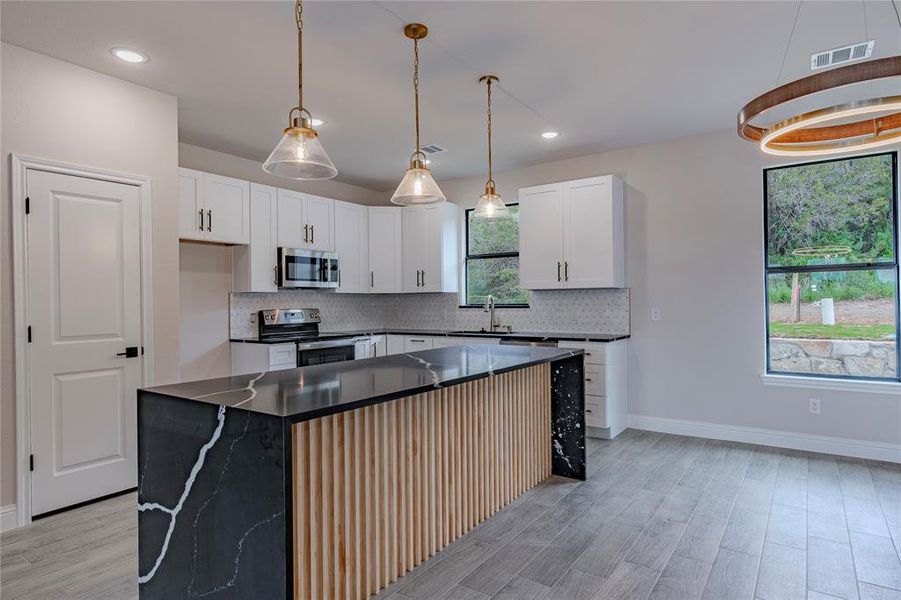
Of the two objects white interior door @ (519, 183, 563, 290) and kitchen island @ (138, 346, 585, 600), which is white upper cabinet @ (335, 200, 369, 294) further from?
kitchen island @ (138, 346, 585, 600)

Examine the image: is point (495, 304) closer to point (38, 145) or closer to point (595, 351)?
point (595, 351)

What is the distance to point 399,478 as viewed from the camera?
7.64ft

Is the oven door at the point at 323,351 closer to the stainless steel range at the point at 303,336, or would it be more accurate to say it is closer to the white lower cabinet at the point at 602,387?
the stainless steel range at the point at 303,336

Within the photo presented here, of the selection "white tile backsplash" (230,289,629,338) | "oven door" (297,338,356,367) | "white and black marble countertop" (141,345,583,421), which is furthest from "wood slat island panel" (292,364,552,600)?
"oven door" (297,338,356,367)

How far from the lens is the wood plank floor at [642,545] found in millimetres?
2209

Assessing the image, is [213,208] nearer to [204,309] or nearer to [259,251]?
[259,251]

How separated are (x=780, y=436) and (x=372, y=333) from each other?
4.01 meters

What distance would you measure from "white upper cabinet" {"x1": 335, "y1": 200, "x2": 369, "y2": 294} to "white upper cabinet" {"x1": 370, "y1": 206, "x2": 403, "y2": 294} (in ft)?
0.23

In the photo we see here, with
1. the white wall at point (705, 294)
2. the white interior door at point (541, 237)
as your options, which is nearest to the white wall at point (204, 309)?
the white interior door at point (541, 237)

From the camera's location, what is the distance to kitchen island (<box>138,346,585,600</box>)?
1.66 meters

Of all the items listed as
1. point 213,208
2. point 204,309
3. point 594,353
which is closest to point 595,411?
point 594,353

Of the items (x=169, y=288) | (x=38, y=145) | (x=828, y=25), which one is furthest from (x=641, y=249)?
(x=38, y=145)

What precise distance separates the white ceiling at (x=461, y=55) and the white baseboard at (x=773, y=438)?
8.55ft

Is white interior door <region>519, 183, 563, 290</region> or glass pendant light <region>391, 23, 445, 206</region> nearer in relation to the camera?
glass pendant light <region>391, 23, 445, 206</region>
